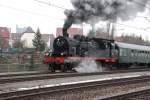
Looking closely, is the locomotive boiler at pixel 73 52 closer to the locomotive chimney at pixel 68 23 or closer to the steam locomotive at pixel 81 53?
the steam locomotive at pixel 81 53

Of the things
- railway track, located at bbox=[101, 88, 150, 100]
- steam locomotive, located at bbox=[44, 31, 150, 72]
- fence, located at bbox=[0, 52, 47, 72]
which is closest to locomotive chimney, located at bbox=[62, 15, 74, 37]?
steam locomotive, located at bbox=[44, 31, 150, 72]

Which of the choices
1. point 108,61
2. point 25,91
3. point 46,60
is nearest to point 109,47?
Answer: point 108,61

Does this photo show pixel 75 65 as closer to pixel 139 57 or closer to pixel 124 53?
pixel 124 53

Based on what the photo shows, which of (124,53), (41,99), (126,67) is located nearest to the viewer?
(41,99)

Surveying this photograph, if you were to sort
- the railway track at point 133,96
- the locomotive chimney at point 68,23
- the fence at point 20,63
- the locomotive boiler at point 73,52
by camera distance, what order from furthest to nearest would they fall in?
the fence at point 20,63 → the locomotive chimney at point 68,23 → the locomotive boiler at point 73,52 → the railway track at point 133,96

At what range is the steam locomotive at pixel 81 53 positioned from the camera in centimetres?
2842

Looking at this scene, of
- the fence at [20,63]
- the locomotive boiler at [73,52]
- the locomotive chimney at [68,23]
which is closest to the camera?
the locomotive boiler at [73,52]

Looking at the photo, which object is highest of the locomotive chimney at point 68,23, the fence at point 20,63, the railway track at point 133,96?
the locomotive chimney at point 68,23

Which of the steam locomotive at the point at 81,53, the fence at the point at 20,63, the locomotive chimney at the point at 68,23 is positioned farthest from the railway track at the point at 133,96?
the fence at the point at 20,63

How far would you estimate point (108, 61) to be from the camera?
107ft

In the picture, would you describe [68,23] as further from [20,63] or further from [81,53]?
[20,63]

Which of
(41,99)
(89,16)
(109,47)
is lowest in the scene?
(41,99)

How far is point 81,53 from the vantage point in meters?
29.5

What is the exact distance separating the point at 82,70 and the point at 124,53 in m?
8.79
